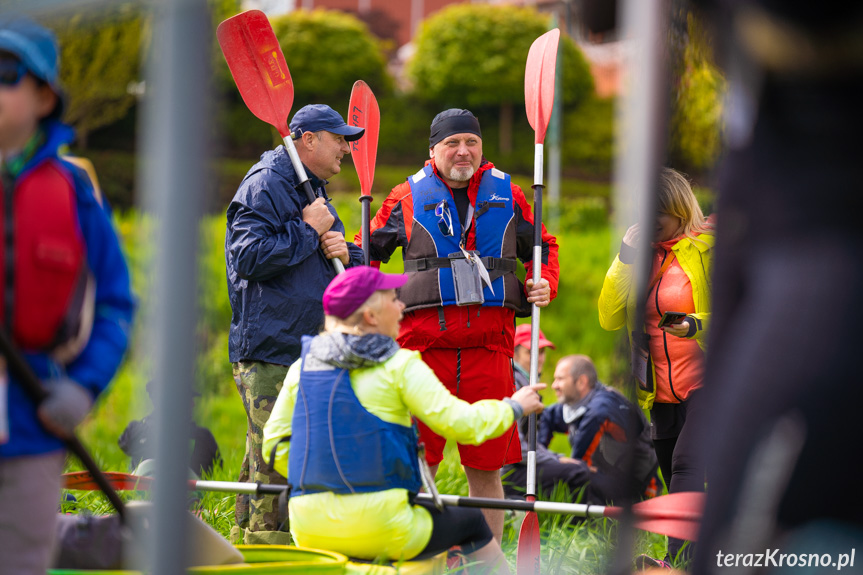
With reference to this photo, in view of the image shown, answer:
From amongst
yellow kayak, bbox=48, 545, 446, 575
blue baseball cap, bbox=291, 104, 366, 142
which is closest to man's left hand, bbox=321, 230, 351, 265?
blue baseball cap, bbox=291, 104, 366, 142

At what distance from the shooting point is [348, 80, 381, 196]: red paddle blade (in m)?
4.25

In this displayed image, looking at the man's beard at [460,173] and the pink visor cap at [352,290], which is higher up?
the man's beard at [460,173]

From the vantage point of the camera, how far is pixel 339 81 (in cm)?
1878

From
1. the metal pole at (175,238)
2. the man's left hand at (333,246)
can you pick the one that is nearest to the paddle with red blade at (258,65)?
the man's left hand at (333,246)

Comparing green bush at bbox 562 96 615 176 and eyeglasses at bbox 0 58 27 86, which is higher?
green bush at bbox 562 96 615 176

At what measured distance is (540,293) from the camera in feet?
12.5

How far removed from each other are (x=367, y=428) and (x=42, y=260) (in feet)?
3.23

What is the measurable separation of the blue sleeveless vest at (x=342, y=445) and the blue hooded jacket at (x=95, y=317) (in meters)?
0.66

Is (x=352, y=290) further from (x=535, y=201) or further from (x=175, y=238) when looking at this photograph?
(x=535, y=201)

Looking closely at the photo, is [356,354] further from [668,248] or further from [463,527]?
[668,248]

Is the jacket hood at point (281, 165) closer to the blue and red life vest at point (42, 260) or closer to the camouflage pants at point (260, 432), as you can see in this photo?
the camouflage pants at point (260, 432)

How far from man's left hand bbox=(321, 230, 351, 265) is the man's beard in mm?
561

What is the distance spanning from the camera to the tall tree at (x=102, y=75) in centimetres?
1094

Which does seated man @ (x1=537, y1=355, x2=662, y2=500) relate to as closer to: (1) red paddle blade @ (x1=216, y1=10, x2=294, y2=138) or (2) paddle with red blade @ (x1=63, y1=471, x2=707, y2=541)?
(2) paddle with red blade @ (x1=63, y1=471, x2=707, y2=541)
